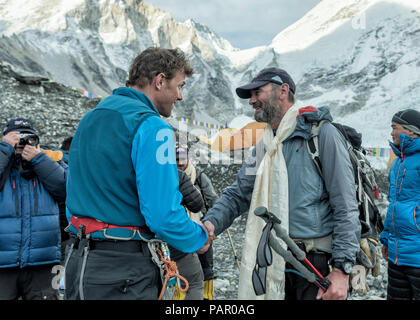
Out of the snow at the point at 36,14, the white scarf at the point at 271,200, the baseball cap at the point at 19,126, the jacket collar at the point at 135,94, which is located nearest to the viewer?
the jacket collar at the point at 135,94

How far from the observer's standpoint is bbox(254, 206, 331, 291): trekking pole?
2.32 m

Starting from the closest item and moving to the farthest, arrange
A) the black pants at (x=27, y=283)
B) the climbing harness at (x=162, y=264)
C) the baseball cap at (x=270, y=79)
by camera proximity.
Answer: the climbing harness at (x=162, y=264) → the baseball cap at (x=270, y=79) → the black pants at (x=27, y=283)

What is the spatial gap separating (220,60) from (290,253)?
88855 mm

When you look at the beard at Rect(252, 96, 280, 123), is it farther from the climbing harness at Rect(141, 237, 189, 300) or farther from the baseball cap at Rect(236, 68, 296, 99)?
the climbing harness at Rect(141, 237, 189, 300)

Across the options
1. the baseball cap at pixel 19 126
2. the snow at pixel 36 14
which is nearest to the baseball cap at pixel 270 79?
the baseball cap at pixel 19 126

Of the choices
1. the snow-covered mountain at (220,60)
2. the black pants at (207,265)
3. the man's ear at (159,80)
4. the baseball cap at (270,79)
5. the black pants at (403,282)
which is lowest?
the black pants at (207,265)

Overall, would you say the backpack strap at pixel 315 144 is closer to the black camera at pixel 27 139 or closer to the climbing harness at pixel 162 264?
the climbing harness at pixel 162 264

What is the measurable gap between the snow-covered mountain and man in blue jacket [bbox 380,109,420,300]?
31080 mm

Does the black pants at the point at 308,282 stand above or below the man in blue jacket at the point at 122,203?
below

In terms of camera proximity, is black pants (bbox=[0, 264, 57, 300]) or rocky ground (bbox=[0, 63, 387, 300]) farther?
rocky ground (bbox=[0, 63, 387, 300])

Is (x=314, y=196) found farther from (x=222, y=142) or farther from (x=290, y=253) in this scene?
(x=222, y=142)

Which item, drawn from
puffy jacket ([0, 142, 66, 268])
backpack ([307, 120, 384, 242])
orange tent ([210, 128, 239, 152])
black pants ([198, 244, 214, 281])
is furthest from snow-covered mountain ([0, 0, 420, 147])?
puffy jacket ([0, 142, 66, 268])

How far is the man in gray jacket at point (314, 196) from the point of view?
2.43 m

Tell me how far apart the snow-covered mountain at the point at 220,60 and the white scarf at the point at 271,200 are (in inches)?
1287
